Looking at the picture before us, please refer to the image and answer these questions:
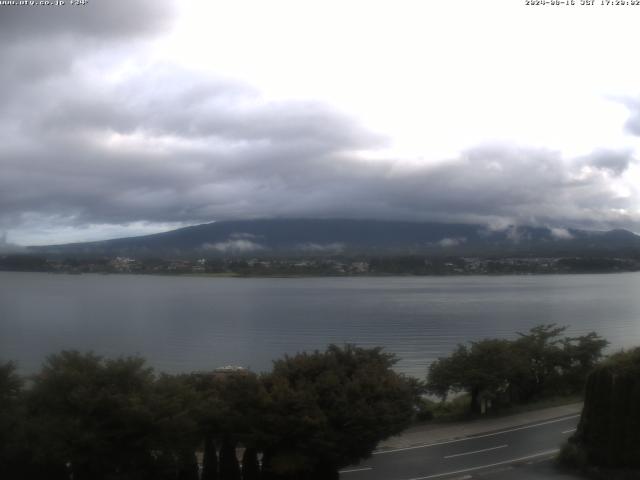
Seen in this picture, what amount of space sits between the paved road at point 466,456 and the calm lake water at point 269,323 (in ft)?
51.3

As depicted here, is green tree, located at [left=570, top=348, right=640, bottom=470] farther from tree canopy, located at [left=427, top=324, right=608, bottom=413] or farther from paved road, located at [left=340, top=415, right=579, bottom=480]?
tree canopy, located at [left=427, top=324, right=608, bottom=413]

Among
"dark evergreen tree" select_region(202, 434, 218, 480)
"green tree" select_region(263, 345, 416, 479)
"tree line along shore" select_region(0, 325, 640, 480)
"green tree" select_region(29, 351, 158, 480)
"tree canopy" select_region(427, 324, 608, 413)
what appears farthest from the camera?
"tree canopy" select_region(427, 324, 608, 413)

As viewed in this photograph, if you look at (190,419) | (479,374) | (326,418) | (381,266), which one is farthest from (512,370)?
(381,266)

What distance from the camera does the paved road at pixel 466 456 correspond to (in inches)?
582

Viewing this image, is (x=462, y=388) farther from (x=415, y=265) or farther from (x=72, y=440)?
(x=415, y=265)

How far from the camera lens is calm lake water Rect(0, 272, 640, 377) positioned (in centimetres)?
4225

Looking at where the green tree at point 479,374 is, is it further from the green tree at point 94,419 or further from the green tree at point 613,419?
the green tree at point 94,419

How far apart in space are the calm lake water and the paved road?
51.3 feet

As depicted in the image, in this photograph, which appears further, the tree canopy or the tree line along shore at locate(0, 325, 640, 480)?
the tree canopy

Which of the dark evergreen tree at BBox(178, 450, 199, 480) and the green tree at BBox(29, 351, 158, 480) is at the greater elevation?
the green tree at BBox(29, 351, 158, 480)

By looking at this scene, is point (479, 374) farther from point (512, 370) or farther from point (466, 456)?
point (466, 456)

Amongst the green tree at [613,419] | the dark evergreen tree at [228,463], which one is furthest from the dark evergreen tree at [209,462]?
the green tree at [613,419]

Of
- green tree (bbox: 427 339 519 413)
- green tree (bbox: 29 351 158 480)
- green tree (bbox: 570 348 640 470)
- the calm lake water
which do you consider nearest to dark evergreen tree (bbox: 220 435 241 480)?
green tree (bbox: 29 351 158 480)

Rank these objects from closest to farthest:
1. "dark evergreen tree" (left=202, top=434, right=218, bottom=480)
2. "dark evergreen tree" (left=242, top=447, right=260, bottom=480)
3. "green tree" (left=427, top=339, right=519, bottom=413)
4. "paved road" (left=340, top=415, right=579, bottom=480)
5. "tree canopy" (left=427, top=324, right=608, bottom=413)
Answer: "dark evergreen tree" (left=202, top=434, right=218, bottom=480) < "dark evergreen tree" (left=242, top=447, right=260, bottom=480) < "paved road" (left=340, top=415, right=579, bottom=480) < "green tree" (left=427, top=339, right=519, bottom=413) < "tree canopy" (left=427, top=324, right=608, bottom=413)
